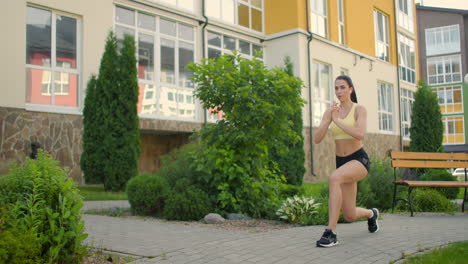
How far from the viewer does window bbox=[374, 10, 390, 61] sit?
2509 centimetres

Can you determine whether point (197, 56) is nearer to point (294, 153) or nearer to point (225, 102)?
point (294, 153)

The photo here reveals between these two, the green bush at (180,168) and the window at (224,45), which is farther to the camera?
the window at (224,45)

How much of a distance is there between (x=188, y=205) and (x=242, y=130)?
1.46 m

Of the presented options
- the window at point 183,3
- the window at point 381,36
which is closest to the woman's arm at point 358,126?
the window at point 183,3

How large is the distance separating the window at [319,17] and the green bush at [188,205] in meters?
14.7

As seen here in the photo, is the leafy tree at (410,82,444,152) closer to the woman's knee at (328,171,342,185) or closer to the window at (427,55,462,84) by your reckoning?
the woman's knee at (328,171,342,185)

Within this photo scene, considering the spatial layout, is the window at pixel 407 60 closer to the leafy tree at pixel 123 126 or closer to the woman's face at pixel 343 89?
the leafy tree at pixel 123 126

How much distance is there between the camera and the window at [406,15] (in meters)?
27.6

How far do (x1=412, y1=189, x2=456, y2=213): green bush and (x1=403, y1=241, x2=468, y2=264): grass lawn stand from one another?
157 inches

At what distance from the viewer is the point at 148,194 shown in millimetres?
7332

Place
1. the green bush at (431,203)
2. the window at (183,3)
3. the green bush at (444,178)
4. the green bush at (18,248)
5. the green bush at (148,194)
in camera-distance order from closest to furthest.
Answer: the green bush at (18,248), the green bush at (148,194), the green bush at (431,203), the green bush at (444,178), the window at (183,3)

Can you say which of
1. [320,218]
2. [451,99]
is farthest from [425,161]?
[451,99]

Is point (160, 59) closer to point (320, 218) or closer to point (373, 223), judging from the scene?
point (320, 218)

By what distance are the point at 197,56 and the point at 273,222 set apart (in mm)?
10871
